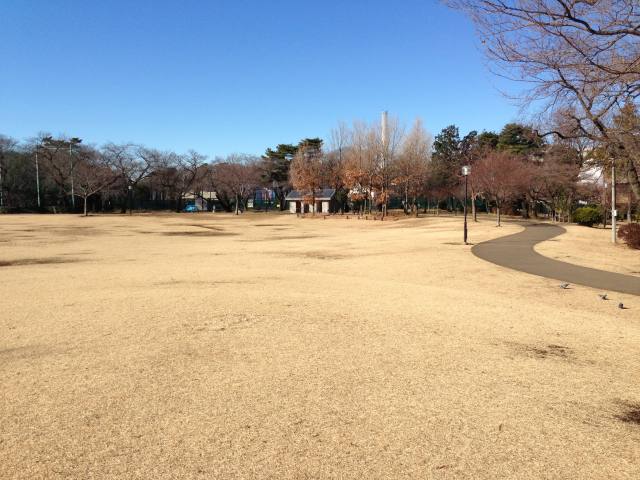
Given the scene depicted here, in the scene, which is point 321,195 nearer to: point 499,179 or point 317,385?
point 499,179

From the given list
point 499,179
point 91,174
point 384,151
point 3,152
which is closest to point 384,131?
point 384,151

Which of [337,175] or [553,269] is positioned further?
[337,175]

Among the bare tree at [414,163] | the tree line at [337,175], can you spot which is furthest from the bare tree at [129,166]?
the bare tree at [414,163]

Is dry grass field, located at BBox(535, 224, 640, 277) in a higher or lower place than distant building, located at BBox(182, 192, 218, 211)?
lower

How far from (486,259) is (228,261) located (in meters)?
8.83

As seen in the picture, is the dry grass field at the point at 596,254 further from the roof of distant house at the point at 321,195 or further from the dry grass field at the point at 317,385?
the roof of distant house at the point at 321,195

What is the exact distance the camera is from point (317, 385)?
446cm

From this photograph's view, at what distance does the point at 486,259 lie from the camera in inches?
595

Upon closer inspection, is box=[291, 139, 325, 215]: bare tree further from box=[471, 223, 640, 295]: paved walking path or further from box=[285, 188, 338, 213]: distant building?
box=[471, 223, 640, 295]: paved walking path

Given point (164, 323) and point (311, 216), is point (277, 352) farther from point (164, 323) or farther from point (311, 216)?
point (311, 216)

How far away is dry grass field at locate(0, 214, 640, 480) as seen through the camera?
3.17 metres

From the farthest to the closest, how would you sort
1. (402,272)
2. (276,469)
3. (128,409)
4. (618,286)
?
1. (402,272)
2. (618,286)
3. (128,409)
4. (276,469)

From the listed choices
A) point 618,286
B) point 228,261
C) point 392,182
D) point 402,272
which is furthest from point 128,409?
point 392,182

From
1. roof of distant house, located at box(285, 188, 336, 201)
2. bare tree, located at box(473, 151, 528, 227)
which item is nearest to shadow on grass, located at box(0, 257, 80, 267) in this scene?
bare tree, located at box(473, 151, 528, 227)
